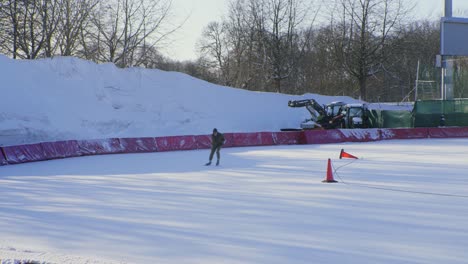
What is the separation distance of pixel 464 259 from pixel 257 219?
3.88 m

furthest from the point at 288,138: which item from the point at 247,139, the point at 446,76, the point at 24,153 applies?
the point at 24,153

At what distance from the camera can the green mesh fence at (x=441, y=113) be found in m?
40.7

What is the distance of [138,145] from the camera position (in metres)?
27.5

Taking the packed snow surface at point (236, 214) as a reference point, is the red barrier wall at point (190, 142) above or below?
above

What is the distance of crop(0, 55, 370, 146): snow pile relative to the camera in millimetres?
29797

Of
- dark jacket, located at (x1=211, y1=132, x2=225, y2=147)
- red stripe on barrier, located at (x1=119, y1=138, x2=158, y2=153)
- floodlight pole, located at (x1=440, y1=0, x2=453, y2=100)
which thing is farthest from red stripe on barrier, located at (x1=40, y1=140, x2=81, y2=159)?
floodlight pole, located at (x1=440, y1=0, x2=453, y2=100)

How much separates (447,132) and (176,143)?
65.3 feet

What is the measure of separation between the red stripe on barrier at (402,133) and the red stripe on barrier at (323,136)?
12.0ft

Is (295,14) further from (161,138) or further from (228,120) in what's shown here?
(161,138)

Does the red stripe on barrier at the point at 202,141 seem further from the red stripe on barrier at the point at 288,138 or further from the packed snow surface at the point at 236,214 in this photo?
the packed snow surface at the point at 236,214

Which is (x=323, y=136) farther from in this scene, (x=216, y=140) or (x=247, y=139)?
(x=216, y=140)

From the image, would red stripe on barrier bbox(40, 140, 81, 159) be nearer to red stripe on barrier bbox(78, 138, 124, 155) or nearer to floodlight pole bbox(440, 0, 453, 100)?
red stripe on barrier bbox(78, 138, 124, 155)

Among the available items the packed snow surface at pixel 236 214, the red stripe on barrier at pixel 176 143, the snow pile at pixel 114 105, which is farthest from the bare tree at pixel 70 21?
the packed snow surface at pixel 236 214

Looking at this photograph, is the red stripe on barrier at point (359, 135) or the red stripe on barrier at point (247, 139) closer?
the red stripe on barrier at point (247, 139)
